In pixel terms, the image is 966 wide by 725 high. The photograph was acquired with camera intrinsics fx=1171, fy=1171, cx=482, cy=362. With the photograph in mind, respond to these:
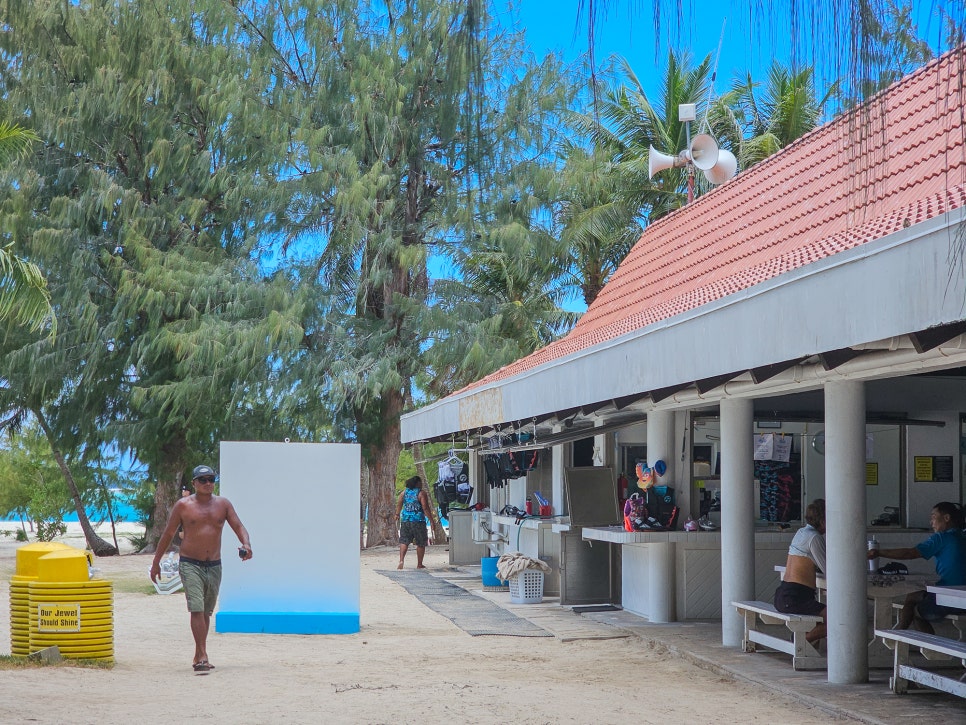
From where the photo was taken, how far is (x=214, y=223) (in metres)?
27.4

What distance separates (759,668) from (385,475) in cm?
2007

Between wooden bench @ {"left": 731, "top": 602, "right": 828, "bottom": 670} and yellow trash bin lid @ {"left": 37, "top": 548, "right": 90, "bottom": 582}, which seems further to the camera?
yellow trash bin lid @ {"left": 37, "top": 548, "right": 90, "bottom": 582}

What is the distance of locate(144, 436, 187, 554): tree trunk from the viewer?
89.0 feet

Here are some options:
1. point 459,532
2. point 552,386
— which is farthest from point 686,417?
point 459,532

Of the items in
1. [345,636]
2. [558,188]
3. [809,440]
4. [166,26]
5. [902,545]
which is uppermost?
[166,26]

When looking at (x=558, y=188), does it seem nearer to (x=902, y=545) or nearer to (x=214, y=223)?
(x=214, y=223)

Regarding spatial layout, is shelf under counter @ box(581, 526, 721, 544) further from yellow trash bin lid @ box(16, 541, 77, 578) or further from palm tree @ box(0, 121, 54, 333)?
palm tree @ box(0, 121, 54, 333)

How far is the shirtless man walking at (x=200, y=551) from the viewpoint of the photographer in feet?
29.4

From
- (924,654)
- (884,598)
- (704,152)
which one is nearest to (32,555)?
(884,598)

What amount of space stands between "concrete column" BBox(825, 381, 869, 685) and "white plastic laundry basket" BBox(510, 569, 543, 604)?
20.4 ft


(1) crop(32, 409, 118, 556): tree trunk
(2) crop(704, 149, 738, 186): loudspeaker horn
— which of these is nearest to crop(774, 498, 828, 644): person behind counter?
(2) crop(704, 149, 738, 186): loudspeaker horn

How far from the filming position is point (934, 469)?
1265 centimetres

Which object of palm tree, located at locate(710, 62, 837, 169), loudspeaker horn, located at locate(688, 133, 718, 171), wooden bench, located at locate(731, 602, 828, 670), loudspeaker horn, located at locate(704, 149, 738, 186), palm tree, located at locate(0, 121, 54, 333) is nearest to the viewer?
wooden bench, located at locate(731, 602, 828, 670)

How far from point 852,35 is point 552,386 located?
8.50 meters
